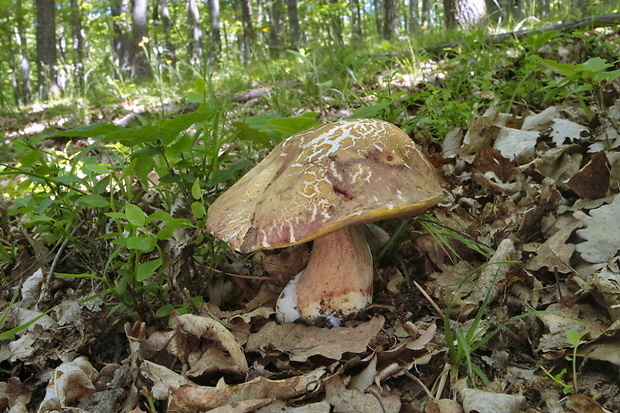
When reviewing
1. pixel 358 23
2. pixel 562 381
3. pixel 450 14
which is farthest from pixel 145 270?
pixel 358 23

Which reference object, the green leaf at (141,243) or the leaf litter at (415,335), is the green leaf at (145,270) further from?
the leaf litter at (415,335)

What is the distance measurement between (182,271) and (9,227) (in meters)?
1.95

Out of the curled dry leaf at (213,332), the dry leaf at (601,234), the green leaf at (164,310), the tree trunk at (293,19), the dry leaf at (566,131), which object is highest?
the tree trunk at (293,19)

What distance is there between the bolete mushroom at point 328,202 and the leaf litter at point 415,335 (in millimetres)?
147

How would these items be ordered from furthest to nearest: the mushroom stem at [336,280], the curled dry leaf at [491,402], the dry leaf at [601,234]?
the mushroom stem at [336,280] < the dry leaf at [601,234] < the curled dry leaf at [491,402]

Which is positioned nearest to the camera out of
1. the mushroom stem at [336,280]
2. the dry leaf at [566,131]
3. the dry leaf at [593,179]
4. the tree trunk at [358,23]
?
the mushroom stem at [336,280]

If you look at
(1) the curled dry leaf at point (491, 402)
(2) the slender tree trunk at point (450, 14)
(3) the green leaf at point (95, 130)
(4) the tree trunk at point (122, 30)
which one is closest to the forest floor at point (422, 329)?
(1) the curled dry leaf at point (491, 402)

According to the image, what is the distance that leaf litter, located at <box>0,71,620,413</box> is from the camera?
1656 millimetres

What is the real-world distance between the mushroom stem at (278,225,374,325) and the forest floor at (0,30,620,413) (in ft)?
0.27

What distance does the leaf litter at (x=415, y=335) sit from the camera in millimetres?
1656

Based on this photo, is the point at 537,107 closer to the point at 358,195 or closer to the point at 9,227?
the point at 358,195

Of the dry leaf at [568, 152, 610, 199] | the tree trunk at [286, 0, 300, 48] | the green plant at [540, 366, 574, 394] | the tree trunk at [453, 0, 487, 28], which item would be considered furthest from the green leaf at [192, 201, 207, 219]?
the tree trunk at [286, 0, 300, 48]

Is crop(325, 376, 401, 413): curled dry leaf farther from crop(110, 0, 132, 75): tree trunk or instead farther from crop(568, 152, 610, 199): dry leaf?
crop(110, 0, 132, 75): tree trunk

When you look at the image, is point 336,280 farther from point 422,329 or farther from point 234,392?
point 234,392
